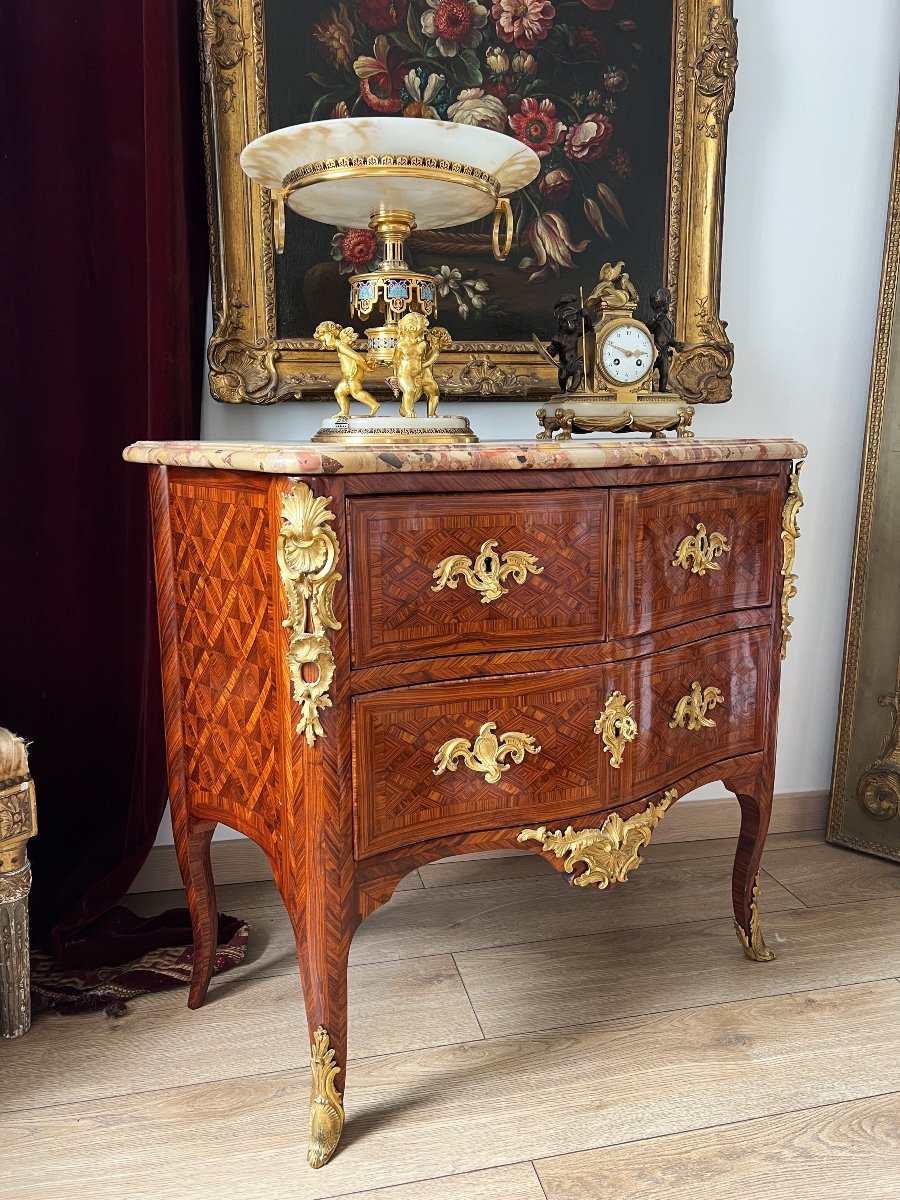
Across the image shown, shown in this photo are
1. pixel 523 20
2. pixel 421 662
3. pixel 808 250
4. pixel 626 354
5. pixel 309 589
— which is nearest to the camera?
pixel 309 589

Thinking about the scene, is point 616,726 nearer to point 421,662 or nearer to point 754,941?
point 421,662

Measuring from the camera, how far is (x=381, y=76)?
1922 mm

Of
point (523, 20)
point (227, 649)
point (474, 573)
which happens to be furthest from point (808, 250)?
point (227, 649)

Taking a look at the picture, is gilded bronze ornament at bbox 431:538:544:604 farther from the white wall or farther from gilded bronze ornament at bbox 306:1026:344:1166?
the white wall

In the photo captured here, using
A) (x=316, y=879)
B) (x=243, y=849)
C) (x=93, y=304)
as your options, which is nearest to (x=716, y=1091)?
(x=316, y=879)

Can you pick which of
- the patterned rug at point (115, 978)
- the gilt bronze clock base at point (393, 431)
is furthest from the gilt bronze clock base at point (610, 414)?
the patterned rug at point (115, 978)

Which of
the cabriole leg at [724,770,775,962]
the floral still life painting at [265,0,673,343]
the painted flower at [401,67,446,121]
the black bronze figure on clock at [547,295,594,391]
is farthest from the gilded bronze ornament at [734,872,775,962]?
the painted flower at [401,67,446,121]

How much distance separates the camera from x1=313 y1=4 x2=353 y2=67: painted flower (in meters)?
1.87

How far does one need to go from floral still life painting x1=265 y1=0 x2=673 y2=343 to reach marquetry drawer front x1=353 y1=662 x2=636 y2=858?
1002 millimetres

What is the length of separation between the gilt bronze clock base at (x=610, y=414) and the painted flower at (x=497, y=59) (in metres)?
0.79

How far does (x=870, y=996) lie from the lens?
6.05ft

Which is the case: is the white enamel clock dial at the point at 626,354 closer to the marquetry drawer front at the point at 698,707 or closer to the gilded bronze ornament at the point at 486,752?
the marquetry drawer front at the point at 698,707

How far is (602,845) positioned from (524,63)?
5.40ft

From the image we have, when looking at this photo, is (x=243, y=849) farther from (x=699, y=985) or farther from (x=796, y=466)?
(x=796, y=466)
